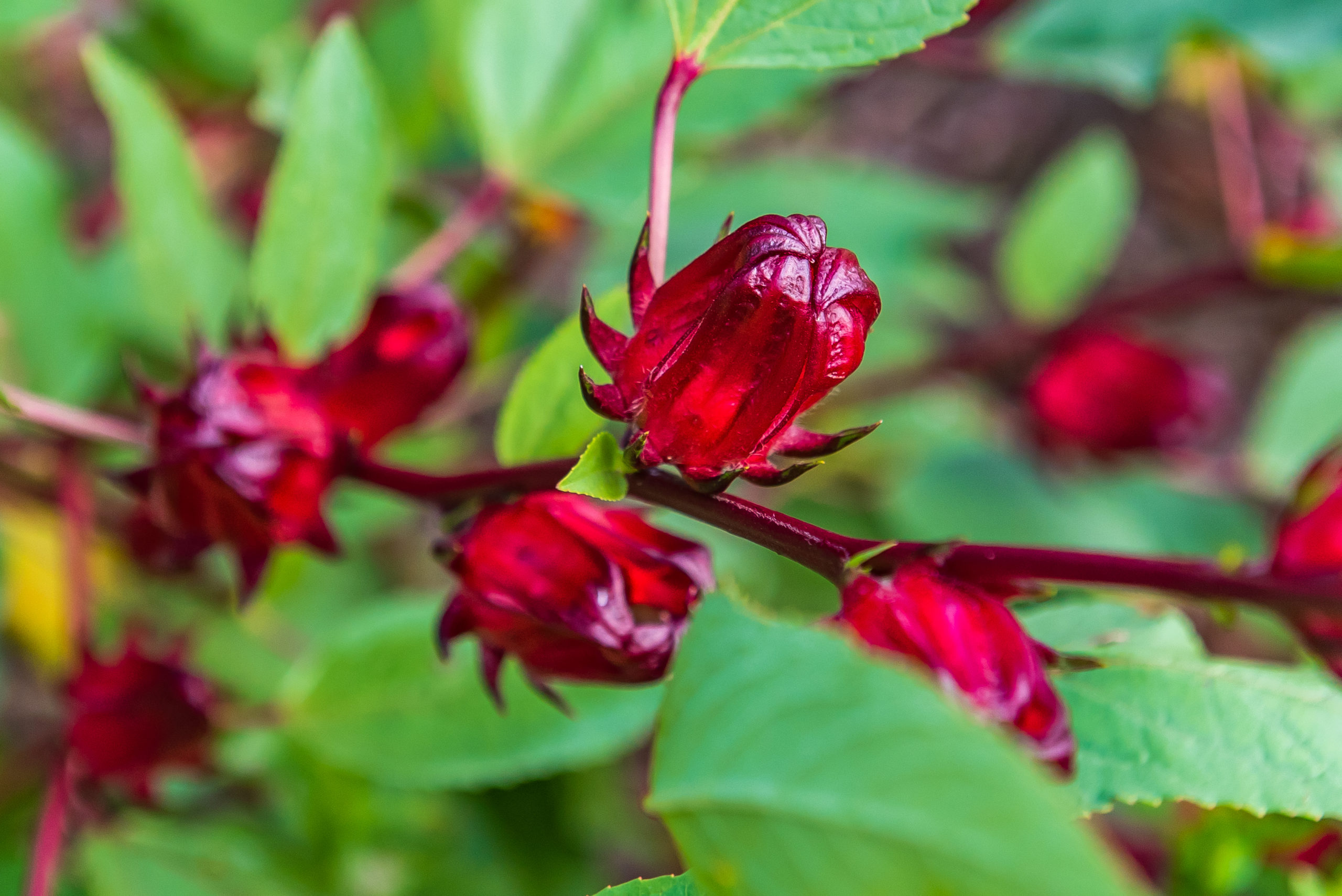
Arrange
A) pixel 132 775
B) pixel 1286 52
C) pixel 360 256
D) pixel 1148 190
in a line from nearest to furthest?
pixel 360 256, pixel 132 775, pixel 1286 52, pixel 1148 190

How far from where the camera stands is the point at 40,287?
0.96 metres

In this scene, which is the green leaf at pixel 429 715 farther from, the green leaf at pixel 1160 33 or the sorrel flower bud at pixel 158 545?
the green leaf at pixel 1160 33

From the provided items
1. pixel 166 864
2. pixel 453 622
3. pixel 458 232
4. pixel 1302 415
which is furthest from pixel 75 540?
pixel 1302 415

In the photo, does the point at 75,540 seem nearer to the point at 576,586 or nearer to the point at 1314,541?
the point at 576,586

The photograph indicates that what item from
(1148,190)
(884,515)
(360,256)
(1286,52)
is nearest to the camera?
(360,256)

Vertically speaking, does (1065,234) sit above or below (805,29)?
below

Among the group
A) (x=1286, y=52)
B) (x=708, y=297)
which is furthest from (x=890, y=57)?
(x=1286, y=52)

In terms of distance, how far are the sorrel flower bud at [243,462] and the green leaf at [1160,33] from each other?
2.40 ft

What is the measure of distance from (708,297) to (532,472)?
4.5 inches

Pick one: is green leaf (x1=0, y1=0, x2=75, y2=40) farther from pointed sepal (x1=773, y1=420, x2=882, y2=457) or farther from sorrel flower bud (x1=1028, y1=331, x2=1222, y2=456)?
sorrel flower bud (x1=1028, y1=331, x2=1222, y2=456)

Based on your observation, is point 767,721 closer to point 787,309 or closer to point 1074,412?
point 787,309

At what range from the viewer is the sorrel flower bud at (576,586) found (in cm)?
45

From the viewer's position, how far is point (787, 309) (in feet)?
1.28

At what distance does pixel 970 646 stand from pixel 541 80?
0.68 m
